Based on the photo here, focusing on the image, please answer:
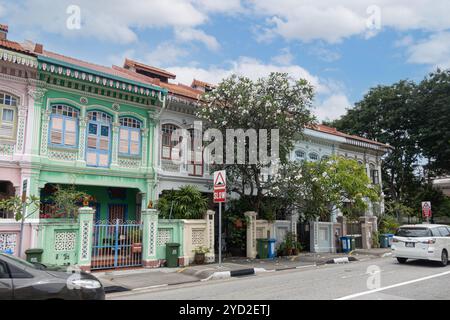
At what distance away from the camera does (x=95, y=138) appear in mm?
15508

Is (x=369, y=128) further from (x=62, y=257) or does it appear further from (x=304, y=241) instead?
(x=62, y=257)

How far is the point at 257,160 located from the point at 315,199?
366 centimetres

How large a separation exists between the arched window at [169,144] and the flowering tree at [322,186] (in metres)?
4.88

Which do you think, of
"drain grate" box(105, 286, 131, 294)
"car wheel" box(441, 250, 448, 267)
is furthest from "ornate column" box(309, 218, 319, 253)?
"drain grate" box(105, 286, 131, 294)

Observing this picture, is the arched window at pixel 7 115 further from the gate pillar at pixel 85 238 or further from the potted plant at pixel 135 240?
the potted plant at pixel 135 240

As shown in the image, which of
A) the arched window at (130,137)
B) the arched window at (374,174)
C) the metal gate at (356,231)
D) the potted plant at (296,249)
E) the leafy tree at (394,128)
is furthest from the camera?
the leafy tree at (394,128)

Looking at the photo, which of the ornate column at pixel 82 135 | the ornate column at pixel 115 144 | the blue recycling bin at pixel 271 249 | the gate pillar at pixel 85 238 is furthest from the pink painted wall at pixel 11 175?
the blue recycling bin at pixel 271 249

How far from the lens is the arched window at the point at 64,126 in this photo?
14.5 meters

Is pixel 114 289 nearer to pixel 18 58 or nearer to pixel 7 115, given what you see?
pixel 7 115

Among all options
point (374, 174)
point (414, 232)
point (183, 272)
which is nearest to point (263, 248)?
point (183, 272)

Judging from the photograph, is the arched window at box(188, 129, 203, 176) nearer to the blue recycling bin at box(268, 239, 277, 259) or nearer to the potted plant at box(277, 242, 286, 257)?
the blue recycling bin at box(268, 239, 277, 259)

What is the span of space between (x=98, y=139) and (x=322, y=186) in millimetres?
10488
